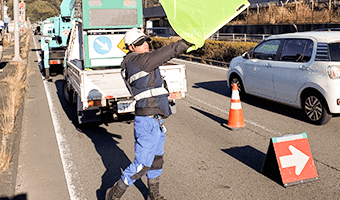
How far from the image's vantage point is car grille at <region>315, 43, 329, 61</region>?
8.09 m

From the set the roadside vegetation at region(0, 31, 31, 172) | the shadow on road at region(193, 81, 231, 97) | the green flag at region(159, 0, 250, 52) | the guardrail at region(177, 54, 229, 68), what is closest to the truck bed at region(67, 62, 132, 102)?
the roadside vegetation at region(0, 31, 31, 172)

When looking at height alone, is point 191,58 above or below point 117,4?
below

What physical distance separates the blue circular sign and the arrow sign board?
639 centimetres

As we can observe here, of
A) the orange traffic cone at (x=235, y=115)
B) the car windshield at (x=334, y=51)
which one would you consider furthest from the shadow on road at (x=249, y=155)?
the car windshield at (x=334, y=51)

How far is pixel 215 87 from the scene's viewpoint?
44.3ft

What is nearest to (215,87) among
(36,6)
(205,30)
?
(205,30)

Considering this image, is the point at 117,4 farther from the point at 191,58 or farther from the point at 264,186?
the point at 191,58

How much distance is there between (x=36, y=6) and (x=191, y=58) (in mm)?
168801

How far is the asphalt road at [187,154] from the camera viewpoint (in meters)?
5.31

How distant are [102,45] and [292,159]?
22.1 ft

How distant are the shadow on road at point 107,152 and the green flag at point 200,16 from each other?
95.4 inches

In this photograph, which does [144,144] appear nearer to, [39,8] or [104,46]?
[104,46]

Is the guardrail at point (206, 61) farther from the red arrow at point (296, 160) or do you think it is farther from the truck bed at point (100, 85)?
the red arrow at point (296, 160)

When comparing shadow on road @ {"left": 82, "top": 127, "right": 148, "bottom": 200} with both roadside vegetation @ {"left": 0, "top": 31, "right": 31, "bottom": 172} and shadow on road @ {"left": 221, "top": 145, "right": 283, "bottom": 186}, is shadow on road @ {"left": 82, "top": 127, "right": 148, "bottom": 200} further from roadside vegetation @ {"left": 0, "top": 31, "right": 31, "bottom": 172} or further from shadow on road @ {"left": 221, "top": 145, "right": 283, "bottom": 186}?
shadow on road @ {"left": 221, "top": 145, "right": 283, "bottom": 186}
